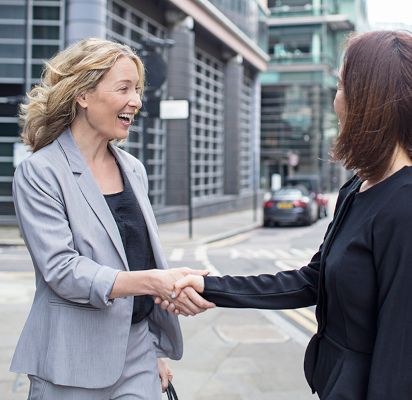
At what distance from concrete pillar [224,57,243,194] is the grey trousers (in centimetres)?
2387

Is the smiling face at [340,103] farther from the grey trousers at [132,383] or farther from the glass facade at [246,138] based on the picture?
the glass facade at [246,138]

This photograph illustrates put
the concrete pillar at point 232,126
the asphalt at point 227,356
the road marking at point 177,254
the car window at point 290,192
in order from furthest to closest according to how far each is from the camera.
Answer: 1. the concrete pillar at point 232,126
2. the car window at point 290,192
3. the road marking at point 177,254
4. the asphalt at point 227,356

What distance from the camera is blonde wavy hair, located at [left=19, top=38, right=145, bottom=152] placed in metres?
1.92

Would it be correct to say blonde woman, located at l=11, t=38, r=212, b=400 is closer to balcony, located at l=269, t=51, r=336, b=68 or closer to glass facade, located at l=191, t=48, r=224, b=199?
glass facade, located at l=191, t=48, r=224, b=199

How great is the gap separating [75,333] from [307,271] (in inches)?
35.9

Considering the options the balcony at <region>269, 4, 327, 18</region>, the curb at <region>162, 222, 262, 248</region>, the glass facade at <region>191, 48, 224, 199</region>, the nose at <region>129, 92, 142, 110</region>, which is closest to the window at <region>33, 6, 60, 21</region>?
the glass facade at <region>191, 48, 224, 199</region>

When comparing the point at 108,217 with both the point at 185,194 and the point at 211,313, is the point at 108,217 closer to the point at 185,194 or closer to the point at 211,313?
the point at 211,313

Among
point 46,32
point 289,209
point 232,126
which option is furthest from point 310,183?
point 46,32

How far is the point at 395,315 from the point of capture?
1.41 meters

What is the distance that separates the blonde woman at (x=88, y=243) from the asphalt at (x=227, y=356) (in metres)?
1.72

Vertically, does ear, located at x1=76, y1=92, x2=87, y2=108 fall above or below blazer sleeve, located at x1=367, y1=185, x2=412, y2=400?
above

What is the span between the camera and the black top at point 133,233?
2000mm

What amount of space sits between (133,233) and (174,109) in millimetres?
11006

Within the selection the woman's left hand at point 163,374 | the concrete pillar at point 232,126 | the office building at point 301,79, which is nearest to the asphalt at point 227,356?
the woman's left hand at point 163,374
